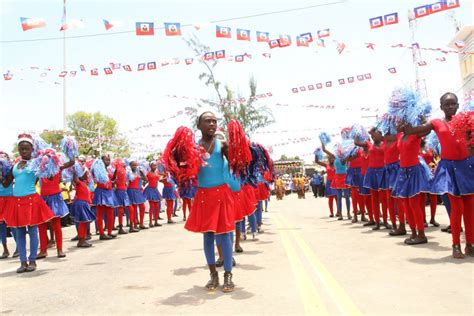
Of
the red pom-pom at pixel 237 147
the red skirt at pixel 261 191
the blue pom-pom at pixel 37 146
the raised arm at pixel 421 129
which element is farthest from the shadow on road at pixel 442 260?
the blue pom-pom at pixel 37 146

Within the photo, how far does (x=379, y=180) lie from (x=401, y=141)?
86.4 inches

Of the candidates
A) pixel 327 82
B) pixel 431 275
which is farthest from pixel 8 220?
pixel 327 82

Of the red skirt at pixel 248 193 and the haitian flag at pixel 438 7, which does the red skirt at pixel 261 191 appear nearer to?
the red skirt at pixel 248 193

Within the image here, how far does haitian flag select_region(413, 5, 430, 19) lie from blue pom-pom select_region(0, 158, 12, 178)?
10.7 meters

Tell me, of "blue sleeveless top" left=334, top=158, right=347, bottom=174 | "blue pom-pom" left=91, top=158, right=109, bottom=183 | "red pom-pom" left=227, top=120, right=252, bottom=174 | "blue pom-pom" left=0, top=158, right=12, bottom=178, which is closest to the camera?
"red pom-pom" left=227, top=120, right=252, bottom=174

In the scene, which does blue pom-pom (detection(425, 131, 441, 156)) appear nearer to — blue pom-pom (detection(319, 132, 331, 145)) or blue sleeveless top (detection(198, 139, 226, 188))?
blue pom-pom (detection(319, 132, 331, 145))

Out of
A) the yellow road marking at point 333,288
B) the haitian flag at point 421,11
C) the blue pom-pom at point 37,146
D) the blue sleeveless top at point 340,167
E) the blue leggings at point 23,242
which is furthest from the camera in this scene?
the blue sleeveless top at point 340,167

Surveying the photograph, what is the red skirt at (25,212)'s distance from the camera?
731 centimetres

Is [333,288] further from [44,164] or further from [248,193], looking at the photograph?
[44,164]

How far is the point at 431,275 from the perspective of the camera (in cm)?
516

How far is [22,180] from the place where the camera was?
7445 mm

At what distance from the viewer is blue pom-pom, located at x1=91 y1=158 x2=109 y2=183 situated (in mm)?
11312

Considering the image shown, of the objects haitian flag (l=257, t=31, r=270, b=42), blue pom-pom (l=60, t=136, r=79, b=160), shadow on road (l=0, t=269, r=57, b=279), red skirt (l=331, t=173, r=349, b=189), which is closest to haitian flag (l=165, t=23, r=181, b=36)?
haitian flag (l=257, t=31, r=270, b=42)

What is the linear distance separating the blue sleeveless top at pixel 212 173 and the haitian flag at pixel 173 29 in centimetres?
902
